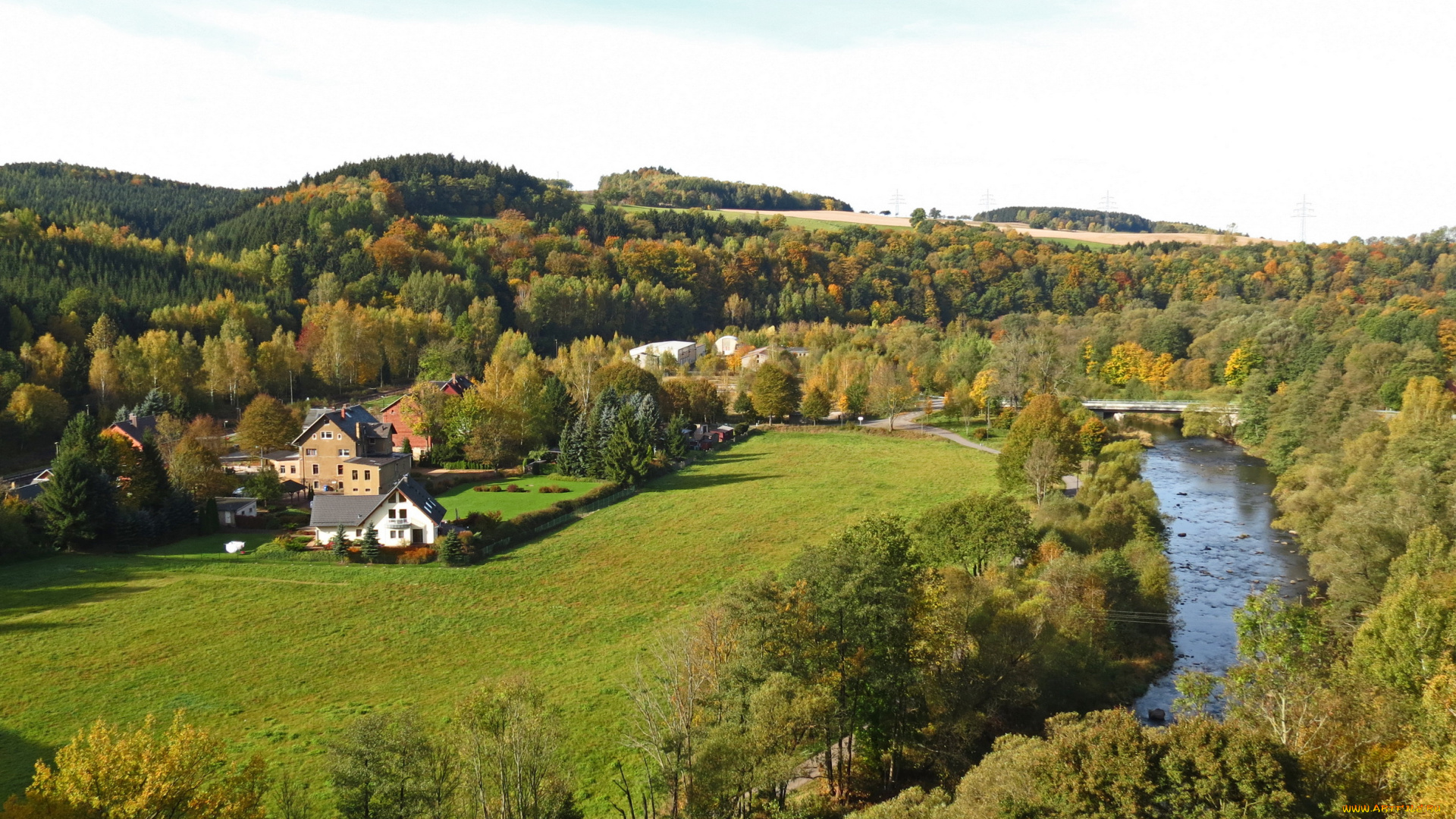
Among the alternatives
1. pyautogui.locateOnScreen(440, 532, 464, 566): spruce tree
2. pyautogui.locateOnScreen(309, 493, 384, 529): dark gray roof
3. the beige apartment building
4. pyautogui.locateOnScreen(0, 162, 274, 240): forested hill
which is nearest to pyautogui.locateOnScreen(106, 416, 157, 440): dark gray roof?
the beige apartment building

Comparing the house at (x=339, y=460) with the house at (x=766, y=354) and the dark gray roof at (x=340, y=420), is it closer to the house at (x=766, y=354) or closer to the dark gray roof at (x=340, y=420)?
the dark gray roof at (x=340, y=420)

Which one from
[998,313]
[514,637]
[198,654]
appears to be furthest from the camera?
[998,313]

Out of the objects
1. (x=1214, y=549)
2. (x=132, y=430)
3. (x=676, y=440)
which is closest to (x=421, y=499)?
(x=132, y=430)

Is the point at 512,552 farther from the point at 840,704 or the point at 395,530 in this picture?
the point at 840,704

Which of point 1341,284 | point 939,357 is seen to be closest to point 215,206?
point 939,357

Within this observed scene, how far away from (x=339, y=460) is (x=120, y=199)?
117 metres

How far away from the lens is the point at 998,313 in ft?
488

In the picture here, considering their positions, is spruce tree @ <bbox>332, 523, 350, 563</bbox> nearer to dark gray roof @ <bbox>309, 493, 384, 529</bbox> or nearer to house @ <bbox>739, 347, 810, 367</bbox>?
dark gray roof @ <bbox>309, 493, 384, 529</bbox>

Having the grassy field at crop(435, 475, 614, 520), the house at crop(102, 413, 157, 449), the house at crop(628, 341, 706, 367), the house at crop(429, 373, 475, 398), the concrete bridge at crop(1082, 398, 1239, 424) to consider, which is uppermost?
the house at crop(628, 341, 706, 367)

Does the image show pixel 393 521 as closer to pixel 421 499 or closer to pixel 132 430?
pixel 421 499

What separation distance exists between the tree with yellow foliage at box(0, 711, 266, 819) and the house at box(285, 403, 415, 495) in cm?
3585

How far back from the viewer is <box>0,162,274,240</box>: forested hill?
115688 millimetres

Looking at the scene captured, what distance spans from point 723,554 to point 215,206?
437 feet

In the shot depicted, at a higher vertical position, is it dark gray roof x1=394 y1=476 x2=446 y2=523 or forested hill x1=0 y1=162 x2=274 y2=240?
forested hill x1=0 y1=162 x2=274 y2=240
